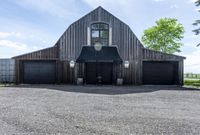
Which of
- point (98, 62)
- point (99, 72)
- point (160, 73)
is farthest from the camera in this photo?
point (99, 72)

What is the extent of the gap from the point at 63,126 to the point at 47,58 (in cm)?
1603

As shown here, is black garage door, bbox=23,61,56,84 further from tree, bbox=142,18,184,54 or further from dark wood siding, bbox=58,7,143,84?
tree, bbox=142,18,184,54

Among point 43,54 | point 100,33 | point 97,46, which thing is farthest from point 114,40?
point 43,54

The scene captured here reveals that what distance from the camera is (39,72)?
69.4 ft

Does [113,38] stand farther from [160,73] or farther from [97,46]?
[160,73]

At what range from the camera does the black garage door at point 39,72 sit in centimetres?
2109

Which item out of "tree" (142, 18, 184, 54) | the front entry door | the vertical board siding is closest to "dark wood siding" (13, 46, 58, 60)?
the vertical board siding

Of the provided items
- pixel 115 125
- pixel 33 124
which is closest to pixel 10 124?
pixel 33 124

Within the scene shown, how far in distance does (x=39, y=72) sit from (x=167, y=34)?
65.8 ft

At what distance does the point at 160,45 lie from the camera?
33.8 meters

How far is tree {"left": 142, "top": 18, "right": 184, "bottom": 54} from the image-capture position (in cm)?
3344

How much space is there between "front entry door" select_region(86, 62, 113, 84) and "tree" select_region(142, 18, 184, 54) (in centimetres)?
1512

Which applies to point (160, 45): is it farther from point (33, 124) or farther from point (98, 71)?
point (33, 124)

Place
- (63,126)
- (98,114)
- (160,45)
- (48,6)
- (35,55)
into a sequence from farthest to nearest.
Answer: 1. (160,45)
2. (35,55)
3. (48,6)
4. (98,114)
5. (63,126)
